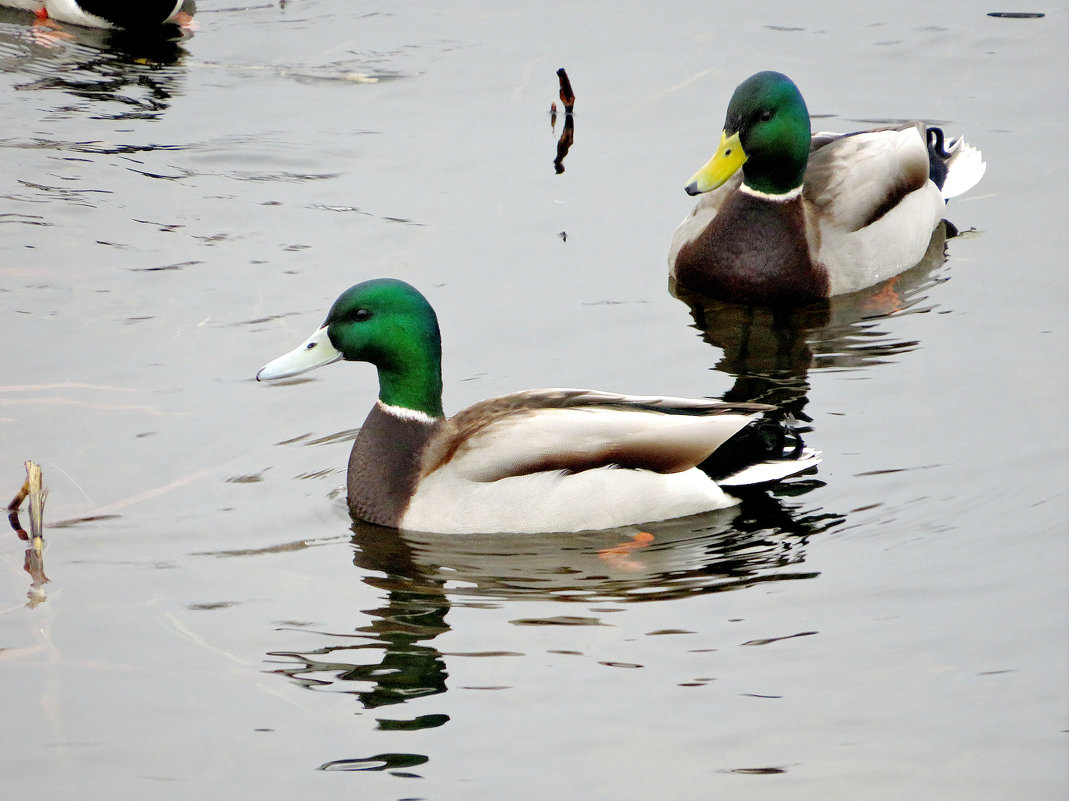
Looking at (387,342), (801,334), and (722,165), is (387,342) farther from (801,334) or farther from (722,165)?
(722,165)

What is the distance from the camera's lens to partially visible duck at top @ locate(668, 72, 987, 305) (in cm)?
867

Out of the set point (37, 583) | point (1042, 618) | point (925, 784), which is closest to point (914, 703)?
point (925, 784)

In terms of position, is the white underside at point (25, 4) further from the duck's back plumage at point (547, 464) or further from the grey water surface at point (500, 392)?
the duck's back plumage at point (547, 464)

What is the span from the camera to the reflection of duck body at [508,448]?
20.3 feet

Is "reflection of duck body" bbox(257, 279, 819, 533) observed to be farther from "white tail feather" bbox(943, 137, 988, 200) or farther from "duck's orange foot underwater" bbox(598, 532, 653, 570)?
"white tail feather" bbox(943, 137, 988, 200)

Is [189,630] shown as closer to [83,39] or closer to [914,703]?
[914,703]

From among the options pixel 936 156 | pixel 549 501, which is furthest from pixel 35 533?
pixel 936 156

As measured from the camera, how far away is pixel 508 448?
6160mm

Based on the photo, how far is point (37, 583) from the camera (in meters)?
5.80

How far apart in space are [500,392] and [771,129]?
8.36 ft

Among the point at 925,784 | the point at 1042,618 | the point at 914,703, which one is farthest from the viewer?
the point at 1042,618

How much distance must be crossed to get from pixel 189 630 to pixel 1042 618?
3.03 metres

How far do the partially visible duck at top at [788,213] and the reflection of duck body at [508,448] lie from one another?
2384mm

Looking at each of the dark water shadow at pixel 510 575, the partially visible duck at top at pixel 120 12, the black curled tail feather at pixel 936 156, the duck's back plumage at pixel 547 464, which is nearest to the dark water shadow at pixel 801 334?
the black curled tail feather at pixel 936 156
